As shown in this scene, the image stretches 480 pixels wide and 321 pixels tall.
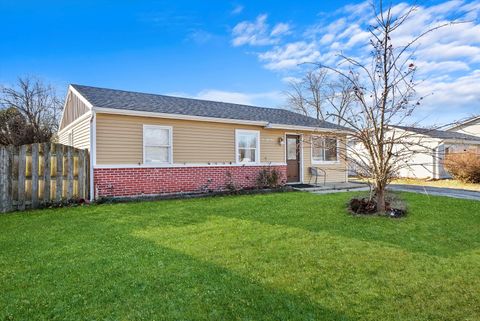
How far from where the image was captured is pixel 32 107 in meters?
21.7

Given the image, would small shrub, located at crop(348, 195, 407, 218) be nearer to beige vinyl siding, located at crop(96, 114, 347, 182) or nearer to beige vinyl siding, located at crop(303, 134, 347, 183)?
beige vinyl siding, located at crop(96, 114, 347, 182)

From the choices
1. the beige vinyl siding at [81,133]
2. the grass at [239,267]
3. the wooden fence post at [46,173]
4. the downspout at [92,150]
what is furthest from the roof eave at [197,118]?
the grass at [239,267]

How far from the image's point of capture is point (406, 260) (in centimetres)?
421

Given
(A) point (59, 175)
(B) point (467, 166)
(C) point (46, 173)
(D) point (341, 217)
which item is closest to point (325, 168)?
(B) point (467, 166)

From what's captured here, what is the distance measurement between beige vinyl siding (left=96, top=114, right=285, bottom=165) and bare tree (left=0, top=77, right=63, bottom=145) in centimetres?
1127

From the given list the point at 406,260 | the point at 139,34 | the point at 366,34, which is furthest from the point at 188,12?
the point at 406,260

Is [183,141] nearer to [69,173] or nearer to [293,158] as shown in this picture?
[69,173]

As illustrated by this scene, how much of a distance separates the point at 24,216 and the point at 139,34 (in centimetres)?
997

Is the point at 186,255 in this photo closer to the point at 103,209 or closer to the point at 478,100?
the point at 103,209

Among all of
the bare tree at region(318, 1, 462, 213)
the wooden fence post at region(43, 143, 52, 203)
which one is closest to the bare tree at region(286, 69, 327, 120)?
the bare tree at region(318, 1, 462, 213)

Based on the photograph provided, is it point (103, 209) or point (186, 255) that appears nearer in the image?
point (186, 255)

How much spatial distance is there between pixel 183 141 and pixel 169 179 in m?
1.51

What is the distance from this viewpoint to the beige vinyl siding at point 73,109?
11.1 meters

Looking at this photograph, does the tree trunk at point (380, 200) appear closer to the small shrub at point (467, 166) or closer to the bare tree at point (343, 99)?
the bare tree at point (343, 99)
